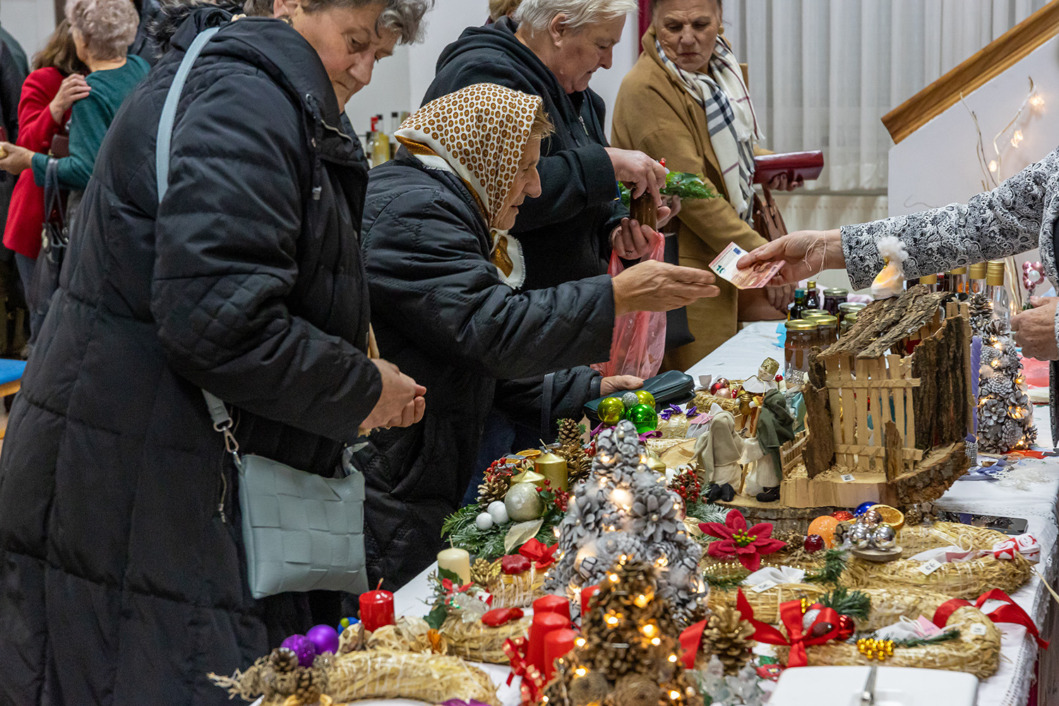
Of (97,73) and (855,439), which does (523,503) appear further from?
(97,73)

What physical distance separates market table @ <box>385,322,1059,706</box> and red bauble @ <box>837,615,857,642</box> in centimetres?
15

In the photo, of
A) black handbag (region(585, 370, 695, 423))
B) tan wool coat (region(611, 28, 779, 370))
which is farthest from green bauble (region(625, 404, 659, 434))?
tan wool coat (region(611, 28, 779, 370))

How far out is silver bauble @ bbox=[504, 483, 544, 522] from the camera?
1.62 m

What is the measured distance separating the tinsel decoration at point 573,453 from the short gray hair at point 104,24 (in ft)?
8.77

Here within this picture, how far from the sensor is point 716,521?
64.1 inches

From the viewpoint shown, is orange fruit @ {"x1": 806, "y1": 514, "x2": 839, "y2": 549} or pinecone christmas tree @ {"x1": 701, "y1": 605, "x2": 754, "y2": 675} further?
orange fruit @ {"x1": 806, "y1": 514, "x2": 839, "y2": 549}

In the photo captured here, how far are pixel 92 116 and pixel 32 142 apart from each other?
20.3 inches

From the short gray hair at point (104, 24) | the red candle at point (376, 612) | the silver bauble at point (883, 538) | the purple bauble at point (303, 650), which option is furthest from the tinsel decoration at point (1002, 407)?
the short gray hair at point (104, 24)

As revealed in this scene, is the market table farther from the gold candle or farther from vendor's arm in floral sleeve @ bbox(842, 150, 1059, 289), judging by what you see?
vendor's arm in floral sleeve @ bbox(842, 150, 1059, 289)

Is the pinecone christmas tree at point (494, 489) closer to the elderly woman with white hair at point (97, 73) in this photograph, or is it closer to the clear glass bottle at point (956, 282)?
the clear glass bottle at point (956, 282)

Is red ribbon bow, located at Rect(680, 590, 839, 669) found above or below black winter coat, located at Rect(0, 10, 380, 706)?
below

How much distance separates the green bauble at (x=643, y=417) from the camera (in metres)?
2.15

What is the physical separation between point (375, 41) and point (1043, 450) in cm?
146

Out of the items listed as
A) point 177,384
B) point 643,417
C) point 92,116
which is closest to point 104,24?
point 92,116
